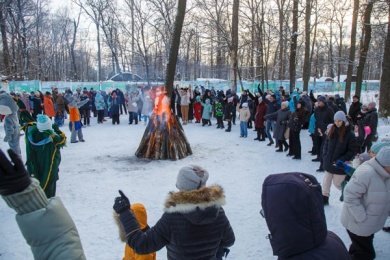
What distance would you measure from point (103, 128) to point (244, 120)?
6681mm

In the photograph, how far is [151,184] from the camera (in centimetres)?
770

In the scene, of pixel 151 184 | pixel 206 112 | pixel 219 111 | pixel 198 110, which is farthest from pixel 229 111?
pixel 151 184

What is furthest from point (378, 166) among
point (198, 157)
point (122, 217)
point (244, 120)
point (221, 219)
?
point (244, 120)

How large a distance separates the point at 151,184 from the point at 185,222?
533 cm

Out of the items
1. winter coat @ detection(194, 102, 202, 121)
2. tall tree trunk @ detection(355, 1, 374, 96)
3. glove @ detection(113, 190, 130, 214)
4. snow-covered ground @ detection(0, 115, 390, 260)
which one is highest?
tall tree trunk @ detection(355, 1, 374, 96)

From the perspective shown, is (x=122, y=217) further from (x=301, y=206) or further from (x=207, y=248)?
(x=301, y=206)

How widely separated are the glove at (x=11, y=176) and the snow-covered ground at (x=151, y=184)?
10.9 ft

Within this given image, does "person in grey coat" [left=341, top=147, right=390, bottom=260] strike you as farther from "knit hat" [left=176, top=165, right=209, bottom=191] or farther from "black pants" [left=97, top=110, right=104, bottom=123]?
"black pants" [left=97, top=110, right=104, bottom=123]

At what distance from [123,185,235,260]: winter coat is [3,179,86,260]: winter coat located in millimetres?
785

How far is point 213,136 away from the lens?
46.5 feet

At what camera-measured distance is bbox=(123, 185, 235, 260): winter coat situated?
2457 mm

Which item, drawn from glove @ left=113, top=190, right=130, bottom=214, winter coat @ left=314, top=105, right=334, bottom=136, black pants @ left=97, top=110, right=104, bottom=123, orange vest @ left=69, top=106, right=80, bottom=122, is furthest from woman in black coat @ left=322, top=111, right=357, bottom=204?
black pants @ left=97, top=110, right=104, bottom=123

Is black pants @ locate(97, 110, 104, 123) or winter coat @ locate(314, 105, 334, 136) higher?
winter coat @ locate(314, 105, 334, 136)

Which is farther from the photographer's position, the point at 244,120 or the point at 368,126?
the point at 244,120
